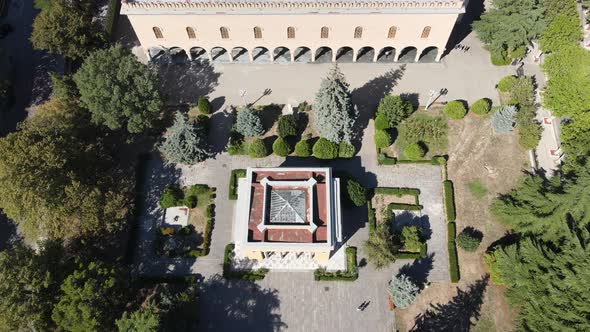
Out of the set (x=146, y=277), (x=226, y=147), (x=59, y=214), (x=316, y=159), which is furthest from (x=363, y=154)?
(x=59, y=214)

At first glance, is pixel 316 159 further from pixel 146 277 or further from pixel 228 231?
pixel 146 277

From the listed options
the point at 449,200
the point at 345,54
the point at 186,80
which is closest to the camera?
the point at 449,200

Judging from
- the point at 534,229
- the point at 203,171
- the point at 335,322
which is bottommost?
the point at 335,322

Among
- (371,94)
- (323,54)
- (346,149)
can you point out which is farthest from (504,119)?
(323,54)

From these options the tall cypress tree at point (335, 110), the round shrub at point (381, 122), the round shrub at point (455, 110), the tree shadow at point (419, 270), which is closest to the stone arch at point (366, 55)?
the round shrub at point (381, 122)

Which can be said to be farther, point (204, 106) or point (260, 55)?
point (260, 55)

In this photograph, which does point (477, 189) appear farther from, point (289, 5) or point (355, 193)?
point (289, 5)

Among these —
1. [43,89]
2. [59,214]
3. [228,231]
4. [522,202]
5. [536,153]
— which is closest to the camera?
[59,214]

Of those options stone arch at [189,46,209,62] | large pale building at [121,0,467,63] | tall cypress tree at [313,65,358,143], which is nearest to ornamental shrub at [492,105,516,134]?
large pale building at [121,0,467,63]
